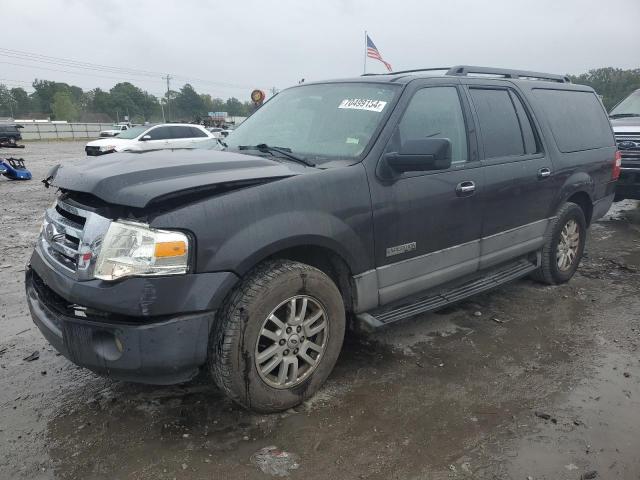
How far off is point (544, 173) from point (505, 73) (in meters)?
0.98

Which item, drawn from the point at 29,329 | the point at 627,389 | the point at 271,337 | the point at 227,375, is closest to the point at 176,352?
the point at 227,375

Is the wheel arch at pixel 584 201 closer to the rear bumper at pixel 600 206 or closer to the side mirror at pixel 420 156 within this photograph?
the rear bumper at pixel 600 206

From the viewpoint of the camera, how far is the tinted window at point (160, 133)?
16953 mm

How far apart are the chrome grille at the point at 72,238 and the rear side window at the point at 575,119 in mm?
3973

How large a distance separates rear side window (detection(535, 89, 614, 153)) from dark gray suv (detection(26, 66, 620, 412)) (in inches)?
12.6

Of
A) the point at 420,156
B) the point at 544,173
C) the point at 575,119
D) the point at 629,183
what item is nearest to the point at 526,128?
the point at 544,173

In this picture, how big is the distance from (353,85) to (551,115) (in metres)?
2.16

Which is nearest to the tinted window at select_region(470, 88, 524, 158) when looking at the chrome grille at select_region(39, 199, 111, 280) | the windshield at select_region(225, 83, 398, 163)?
the windshield at select_region(225, 83, 398, 163)

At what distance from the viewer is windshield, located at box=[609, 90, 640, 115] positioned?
917 centimetres

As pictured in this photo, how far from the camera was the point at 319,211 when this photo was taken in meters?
2.76

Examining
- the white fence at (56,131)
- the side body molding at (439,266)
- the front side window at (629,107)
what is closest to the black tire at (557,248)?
the side body molding at (439,266)

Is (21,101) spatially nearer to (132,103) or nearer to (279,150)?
(132,103)

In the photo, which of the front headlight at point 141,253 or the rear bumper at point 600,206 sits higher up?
the front headlight at point 141,253

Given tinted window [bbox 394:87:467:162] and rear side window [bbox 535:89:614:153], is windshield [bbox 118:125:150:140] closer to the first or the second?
rear side window [bbox 535:89:614:153]
